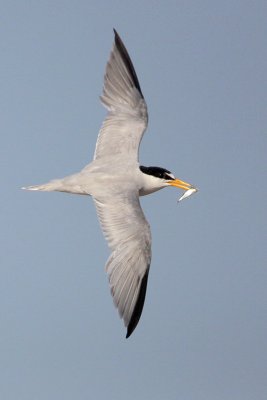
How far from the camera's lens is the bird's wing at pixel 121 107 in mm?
17953

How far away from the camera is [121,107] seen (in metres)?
18.7

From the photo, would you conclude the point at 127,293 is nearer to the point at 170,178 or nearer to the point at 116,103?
the point at 170,178

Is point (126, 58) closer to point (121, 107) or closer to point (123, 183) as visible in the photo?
point (121, 107)

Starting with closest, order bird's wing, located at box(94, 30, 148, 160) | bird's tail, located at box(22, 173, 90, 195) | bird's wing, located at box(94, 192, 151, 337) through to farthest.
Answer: bird's wing, located at box(94, 192, 151, 337), bird's tail, located at box(22, 173, 90, 195), bird's wing, located at box(94, 30, 148, 160)

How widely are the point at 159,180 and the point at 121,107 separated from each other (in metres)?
2.09

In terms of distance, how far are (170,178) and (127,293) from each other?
298cm

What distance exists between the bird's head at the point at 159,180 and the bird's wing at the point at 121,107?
0.70m

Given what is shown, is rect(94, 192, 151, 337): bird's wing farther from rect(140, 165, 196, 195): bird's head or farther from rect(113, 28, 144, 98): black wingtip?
rect(113, 28, 144, 98): black wingtip

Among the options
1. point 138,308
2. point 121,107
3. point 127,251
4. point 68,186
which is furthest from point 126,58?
point 138,308

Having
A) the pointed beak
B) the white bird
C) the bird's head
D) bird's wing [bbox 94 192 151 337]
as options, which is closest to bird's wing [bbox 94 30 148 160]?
the white bird

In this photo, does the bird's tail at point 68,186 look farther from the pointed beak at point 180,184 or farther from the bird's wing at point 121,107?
the pointed beak at point 180,184

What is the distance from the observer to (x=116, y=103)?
734 inches

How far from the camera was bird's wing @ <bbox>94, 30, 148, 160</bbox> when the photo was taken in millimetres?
17953

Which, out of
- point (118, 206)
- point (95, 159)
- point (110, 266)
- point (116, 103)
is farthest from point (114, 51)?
point (110, 266)
